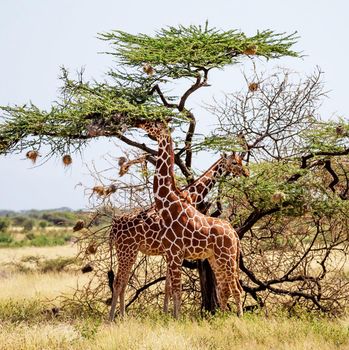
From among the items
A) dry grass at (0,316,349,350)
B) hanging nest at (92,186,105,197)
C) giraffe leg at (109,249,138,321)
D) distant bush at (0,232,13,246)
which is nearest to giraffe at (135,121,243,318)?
dry grass at (0,316,349,350)

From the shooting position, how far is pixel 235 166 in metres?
11.9

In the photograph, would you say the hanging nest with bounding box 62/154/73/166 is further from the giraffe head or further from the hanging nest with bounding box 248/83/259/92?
the hanging nest with bounding box 248/83/259/92

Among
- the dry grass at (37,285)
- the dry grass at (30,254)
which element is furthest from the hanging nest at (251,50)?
the dry grass at (30,254)

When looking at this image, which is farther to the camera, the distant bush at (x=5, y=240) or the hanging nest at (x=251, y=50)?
the distant bush at (x=5, y=240)

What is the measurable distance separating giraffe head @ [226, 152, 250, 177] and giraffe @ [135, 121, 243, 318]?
3.21 ft

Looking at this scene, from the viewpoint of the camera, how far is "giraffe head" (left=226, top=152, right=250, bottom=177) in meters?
11.9

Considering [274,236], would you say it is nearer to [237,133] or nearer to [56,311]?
[237,133]

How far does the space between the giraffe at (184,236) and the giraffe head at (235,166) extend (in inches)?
38.5

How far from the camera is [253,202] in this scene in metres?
12.2

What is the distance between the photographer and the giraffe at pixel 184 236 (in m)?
10.9

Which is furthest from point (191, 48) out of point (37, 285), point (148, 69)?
point (37, 285)

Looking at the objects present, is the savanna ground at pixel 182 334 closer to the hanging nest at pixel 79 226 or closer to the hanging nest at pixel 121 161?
the hanging nest at pixel 79 226

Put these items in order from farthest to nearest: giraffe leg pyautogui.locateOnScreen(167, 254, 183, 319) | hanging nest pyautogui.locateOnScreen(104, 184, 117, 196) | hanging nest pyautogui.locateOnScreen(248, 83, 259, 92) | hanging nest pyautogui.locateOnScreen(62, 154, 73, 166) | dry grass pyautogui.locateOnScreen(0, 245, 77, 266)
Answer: dry grass pyautogui.locateOnScreen(0, 245, 77, 266) → hanging nest pyautogui.locateOnScreen(248, 83, 259, 92) → hanging nest pyautogui.locateOnScreen(104, 184, 117, 196) → hanging nest pyautogui.locateOnScreen(62, 154, 73, 166) → giraffe leg pyautogui.locateOnScreen(167, 254, 183, 319)

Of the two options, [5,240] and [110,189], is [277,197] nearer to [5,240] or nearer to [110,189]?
[110,189]
